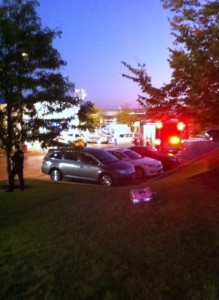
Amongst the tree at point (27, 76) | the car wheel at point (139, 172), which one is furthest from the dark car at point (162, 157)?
the tree at point (27, 76)

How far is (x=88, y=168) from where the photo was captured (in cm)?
1908

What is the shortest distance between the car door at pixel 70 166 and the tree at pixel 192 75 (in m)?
11.7

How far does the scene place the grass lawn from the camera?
4.81 metres

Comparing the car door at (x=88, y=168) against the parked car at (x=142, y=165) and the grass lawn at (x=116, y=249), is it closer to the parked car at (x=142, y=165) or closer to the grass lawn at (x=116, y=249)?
the parked car at (x=142, y=165)

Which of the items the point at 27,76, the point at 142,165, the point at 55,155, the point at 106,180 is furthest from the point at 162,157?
the point at 27,76

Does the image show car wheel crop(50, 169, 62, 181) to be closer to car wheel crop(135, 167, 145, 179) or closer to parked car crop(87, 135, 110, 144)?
car wheel crop(135, 167, 145, 179)

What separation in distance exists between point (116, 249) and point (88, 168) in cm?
1322

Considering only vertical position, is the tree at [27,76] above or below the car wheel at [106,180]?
above

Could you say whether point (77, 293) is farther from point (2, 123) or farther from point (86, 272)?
point (2, 123)

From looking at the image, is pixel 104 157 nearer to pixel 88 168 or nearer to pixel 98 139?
pixel 88 168

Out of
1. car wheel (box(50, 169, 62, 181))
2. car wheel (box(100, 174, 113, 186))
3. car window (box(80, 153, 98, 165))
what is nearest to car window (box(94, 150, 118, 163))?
car window (box(80, 153, 98, 165))

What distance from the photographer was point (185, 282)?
4785mm

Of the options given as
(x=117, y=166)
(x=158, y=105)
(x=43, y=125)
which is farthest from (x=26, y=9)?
(x=117, y=166)

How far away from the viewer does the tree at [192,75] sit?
7227 millimetres
